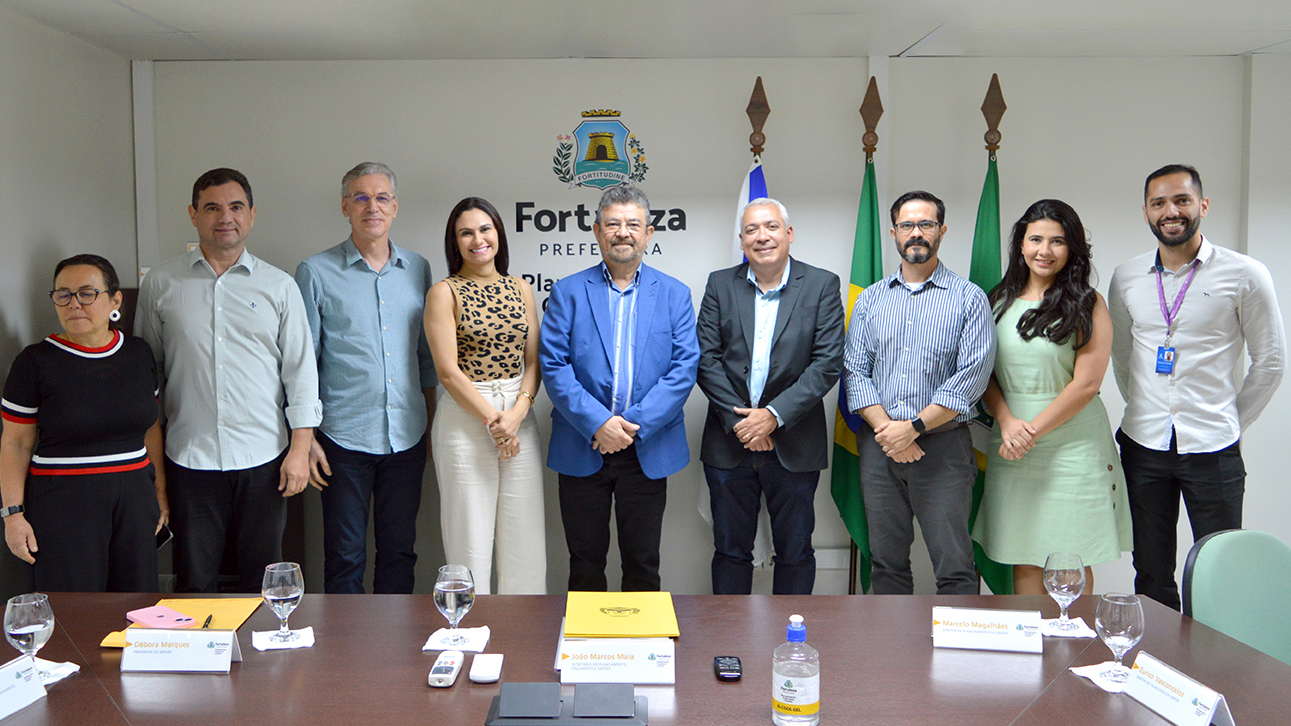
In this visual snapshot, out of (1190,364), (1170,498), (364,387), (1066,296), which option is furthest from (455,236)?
(1170,498)

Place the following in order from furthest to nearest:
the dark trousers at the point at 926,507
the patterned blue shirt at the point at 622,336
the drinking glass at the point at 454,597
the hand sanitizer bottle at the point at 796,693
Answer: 1. the patterned blue shirt at the point at 622,336
2. the dark trousers at the point at 926,507
3. the drinking glass at the point at 454,597
4. the hand sanitizer bottle at the point at 796,693

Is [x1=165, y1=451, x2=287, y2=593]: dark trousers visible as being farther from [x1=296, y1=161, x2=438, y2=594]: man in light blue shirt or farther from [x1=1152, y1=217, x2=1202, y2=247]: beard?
[x1=1152, y1=217, x2=1202, y2=247]: beard

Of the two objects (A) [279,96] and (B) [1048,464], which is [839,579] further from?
(A) [279,96]

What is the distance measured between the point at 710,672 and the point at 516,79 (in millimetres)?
3278

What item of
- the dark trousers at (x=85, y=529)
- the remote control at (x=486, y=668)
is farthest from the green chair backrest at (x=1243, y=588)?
the dark trousers at (x=85, y=529)

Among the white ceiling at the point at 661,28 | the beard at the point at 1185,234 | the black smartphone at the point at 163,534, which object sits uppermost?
the white ceiling at the point at 661,28

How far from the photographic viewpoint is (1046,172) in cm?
402

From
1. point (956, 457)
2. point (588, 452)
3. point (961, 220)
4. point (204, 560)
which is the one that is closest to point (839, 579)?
point (956, 457)

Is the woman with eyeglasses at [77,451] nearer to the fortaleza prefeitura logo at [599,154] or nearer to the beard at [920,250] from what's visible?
the fortaleza prefeitura logo at [599,154]

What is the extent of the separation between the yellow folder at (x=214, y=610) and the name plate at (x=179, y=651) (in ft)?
0.29

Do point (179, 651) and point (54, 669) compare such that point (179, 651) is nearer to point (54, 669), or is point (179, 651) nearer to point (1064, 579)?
point (54, 669)

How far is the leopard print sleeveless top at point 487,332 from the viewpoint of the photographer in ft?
10.5

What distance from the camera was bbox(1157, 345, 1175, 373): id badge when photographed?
3127mm

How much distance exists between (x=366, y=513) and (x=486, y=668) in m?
2.06
